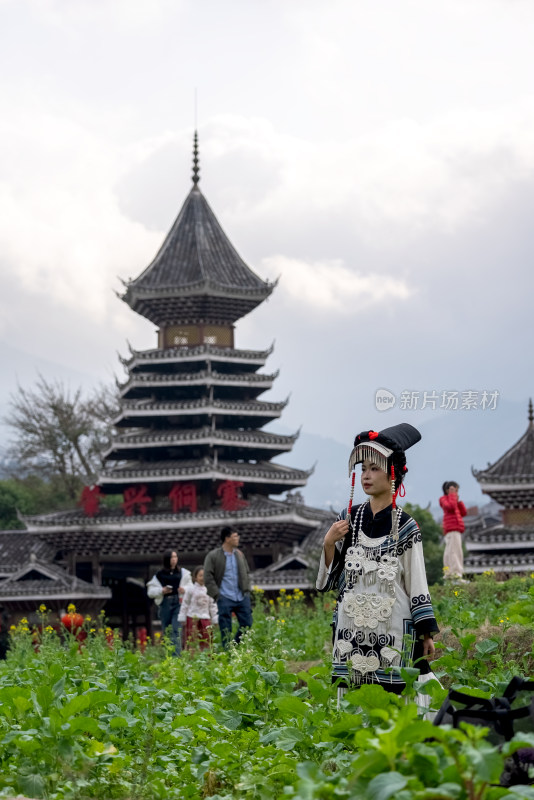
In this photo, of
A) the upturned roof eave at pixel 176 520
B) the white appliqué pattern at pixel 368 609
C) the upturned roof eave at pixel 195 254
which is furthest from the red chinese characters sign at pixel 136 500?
the white appliqué pattern at pixel 368 609

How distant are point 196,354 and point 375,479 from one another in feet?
92.4

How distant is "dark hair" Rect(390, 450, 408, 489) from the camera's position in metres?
6.09

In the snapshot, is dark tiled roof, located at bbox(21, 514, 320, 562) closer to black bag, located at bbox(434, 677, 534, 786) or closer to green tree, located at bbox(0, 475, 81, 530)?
green tree, located at bbox(0, 475, 81, 530)

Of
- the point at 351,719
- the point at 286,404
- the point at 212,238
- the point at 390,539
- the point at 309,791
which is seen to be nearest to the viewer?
the point at 309,791

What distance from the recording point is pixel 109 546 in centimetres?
3328

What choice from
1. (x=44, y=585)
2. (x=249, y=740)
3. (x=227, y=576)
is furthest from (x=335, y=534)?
(x=44, y=585)

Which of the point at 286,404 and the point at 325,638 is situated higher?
the point at 286,404

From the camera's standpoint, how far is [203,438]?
108 feet

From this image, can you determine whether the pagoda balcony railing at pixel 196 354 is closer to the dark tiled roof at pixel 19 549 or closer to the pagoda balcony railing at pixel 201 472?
the pagoda balcony railing at pixel 201 472

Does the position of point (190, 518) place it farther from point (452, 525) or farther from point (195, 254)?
point (452, 525)

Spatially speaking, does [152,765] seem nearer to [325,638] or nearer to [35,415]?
[325,638]

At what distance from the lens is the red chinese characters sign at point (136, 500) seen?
108 feet

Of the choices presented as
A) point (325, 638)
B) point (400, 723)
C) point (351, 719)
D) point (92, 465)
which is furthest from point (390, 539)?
point (92, 465)

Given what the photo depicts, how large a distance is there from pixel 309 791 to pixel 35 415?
150 ft
